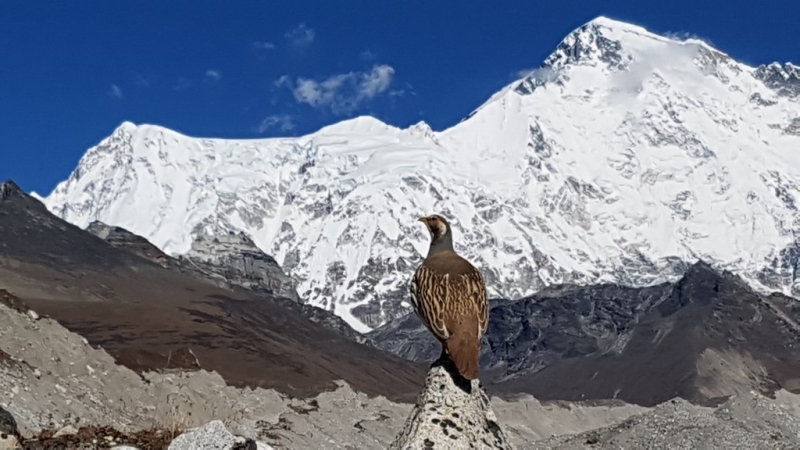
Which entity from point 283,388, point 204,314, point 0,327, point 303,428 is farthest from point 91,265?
point 0,327

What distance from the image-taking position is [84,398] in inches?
1913

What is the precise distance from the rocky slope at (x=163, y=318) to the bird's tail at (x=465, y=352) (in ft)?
274

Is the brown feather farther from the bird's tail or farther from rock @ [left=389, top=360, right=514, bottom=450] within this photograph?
rock @ [left=389, top=360, right=514, bottom=450]

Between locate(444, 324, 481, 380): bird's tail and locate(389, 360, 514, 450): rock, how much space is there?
19 centimetres

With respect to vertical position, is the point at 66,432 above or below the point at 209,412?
below

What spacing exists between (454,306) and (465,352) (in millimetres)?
408

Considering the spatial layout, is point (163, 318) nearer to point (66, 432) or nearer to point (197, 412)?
point (197, 412)

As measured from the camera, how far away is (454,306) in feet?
25.1

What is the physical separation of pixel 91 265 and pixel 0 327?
131879 millimetres

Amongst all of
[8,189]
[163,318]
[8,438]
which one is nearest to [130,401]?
[8,438]

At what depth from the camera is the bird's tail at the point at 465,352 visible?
7348 millimetres

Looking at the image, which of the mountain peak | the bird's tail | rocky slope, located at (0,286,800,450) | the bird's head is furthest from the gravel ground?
the mountain peak

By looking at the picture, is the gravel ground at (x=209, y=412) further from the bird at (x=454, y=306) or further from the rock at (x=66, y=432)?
the bird at (x=454, y=306)

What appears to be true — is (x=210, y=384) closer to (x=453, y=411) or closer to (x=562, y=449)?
(x=562, y=449)
